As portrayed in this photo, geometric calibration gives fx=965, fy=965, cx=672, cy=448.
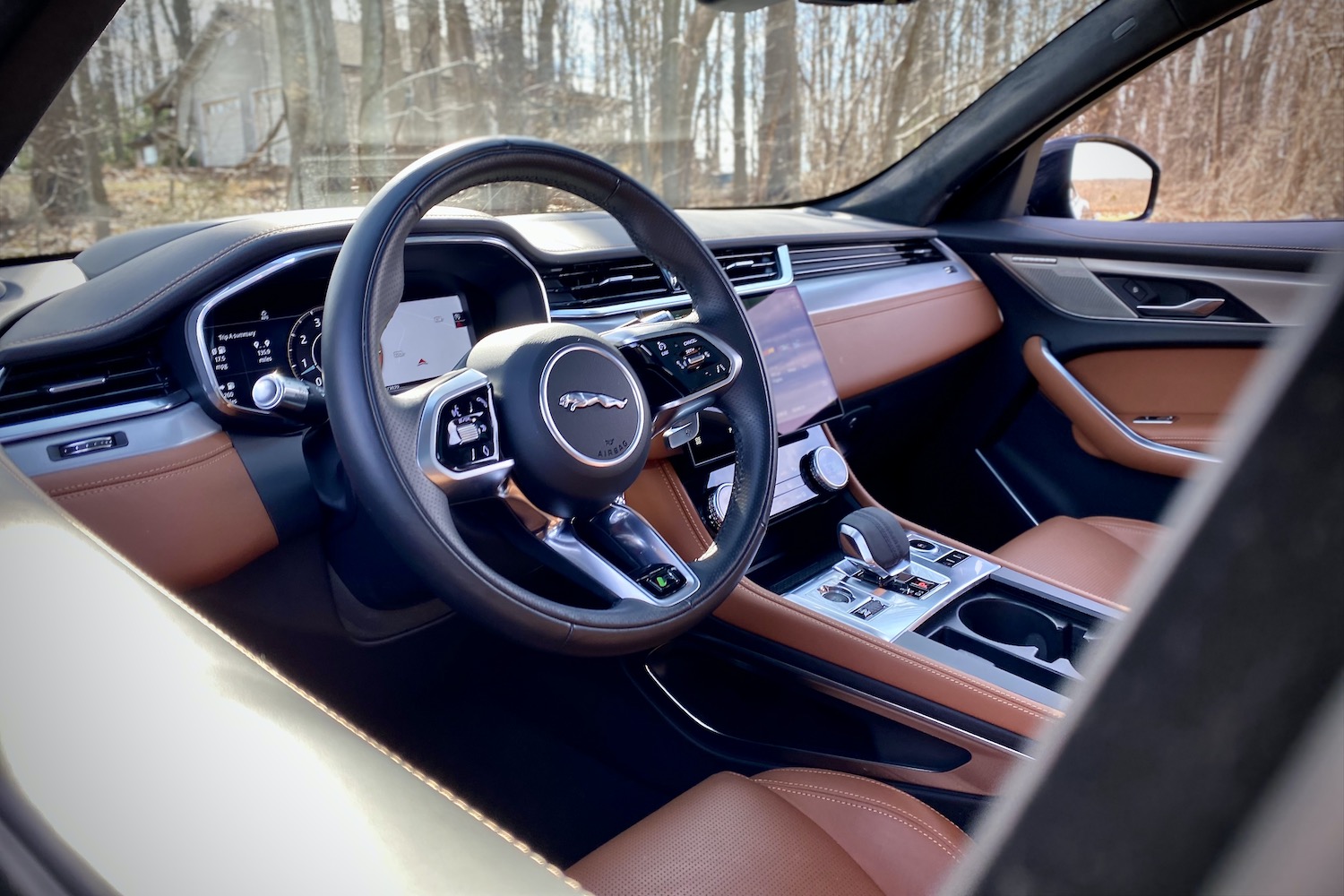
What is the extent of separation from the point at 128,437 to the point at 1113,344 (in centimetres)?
232

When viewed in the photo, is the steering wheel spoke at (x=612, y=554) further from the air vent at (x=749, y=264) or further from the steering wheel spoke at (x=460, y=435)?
the air vent at (x=749, y=264)

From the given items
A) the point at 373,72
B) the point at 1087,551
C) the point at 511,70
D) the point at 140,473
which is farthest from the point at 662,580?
the point at 511,70

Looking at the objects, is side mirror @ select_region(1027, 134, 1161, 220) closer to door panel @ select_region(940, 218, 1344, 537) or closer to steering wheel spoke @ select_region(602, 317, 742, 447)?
door panel @ select_region(940, 218, 1344, 537)

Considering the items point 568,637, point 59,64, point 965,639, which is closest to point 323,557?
point 568,637

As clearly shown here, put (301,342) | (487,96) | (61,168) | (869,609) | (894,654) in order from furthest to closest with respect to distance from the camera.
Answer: (487,96) → (61,168) → (869,609) → (894,654) → (301,342)

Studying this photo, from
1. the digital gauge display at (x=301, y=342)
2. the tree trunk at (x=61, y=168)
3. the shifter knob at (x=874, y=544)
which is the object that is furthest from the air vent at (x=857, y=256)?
the tree trunk at (x=61, y=168)

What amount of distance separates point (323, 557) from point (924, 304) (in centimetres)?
173

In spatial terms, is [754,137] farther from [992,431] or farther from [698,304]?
[698,304]

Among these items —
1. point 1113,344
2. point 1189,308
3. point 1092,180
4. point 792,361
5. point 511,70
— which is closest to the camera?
point 792,361

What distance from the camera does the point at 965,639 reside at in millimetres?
1701

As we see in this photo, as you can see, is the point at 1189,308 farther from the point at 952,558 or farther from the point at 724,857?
the point at 724,857

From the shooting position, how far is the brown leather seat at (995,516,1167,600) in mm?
2027

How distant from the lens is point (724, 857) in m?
1.17

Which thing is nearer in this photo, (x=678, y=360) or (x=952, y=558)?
(x=678, y=360)
